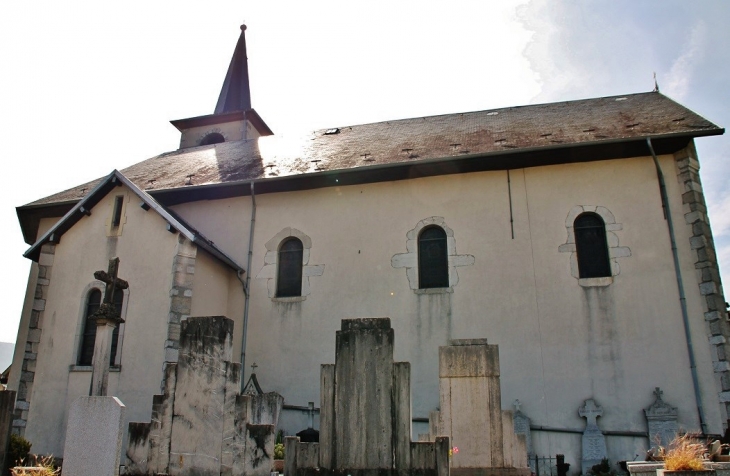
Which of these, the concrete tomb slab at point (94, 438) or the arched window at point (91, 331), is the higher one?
the arched window at point (91, 331)

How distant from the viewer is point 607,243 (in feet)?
34.3

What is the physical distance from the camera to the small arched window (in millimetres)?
21577

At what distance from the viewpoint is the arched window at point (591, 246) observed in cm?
1045

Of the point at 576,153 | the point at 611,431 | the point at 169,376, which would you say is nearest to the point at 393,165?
the point at 576,153

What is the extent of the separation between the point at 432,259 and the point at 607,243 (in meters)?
3.12

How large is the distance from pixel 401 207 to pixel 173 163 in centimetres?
744

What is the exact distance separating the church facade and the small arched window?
8.86 m

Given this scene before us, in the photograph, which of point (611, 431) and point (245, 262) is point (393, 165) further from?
point (611, 431)

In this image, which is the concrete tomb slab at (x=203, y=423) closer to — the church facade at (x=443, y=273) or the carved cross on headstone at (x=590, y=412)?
the church facade at (x=443, y=273)

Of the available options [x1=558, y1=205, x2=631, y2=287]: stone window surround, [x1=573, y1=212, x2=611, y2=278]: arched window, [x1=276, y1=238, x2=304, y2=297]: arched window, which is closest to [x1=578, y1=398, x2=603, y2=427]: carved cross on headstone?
[x1=558, y1=205, x2=631, y2=287]: stone window surround

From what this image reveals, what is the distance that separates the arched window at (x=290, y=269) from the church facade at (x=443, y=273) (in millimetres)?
42

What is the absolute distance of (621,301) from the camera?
10.0 m

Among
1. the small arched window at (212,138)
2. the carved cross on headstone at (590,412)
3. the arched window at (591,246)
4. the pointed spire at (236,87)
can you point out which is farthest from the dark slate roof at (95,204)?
the pointed spire at (236,87)

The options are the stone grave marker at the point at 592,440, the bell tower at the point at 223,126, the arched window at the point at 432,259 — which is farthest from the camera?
the bell tower at the point at 223,126
